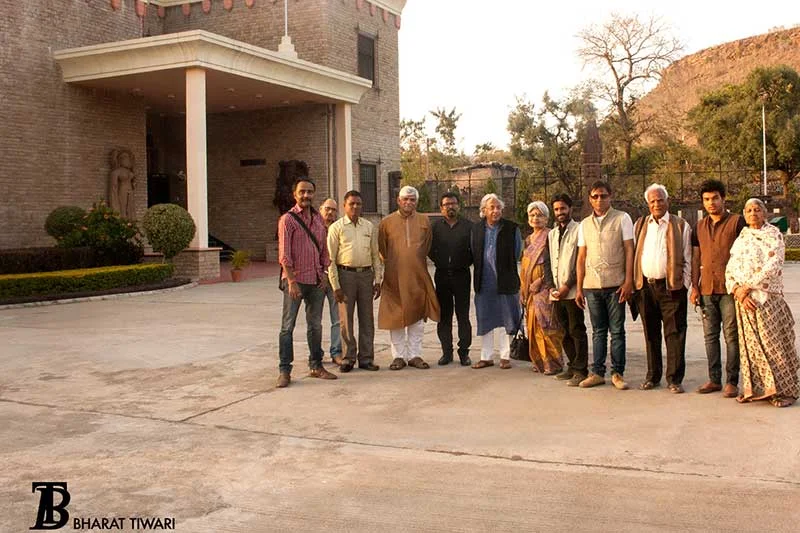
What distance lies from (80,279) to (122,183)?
19.3 ft

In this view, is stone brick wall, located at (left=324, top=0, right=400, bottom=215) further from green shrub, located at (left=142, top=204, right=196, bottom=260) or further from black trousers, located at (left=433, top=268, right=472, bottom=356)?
black trousers, located at (left=433, top=268, right=472, bottom=356)

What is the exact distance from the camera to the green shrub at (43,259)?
15602 mm

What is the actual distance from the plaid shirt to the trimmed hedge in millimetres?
8757

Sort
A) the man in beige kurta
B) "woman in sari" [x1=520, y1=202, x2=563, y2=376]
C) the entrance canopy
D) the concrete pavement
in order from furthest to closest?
the entrance canopy → the man in beige kurta → "woman in sari" [x1=520, y1=202, x2=563, y2=376] → the concrete pavement

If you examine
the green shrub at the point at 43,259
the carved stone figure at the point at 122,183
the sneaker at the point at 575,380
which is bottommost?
the sneaker at the point at 575,380

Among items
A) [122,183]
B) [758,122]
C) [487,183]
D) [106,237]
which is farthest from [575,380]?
[758,122]

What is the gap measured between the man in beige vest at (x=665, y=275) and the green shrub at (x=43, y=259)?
493 inches

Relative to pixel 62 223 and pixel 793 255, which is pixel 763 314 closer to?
pixel 62 223

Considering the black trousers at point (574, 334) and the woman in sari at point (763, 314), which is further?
the black trousers at point (574, 334)

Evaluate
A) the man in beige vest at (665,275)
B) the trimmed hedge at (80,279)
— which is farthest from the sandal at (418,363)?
the trimmed hedge at (80,279)

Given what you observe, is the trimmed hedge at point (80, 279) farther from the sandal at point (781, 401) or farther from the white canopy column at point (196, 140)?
the sandal at point (781, 401)

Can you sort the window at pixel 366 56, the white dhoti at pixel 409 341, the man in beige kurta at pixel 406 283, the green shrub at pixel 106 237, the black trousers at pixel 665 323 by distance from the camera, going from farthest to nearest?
the window at pixel 366 56
the green shrub at pixel 106 237
the white dhoti at pixel 409 341
the man in beige kurta at pixel 406 283
the black trousers at pixel 665 323

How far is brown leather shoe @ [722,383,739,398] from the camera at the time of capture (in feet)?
20.6

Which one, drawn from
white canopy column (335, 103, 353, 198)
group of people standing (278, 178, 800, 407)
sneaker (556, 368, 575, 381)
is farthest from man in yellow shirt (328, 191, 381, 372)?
white canopy column (335, 103, 353, 198)
